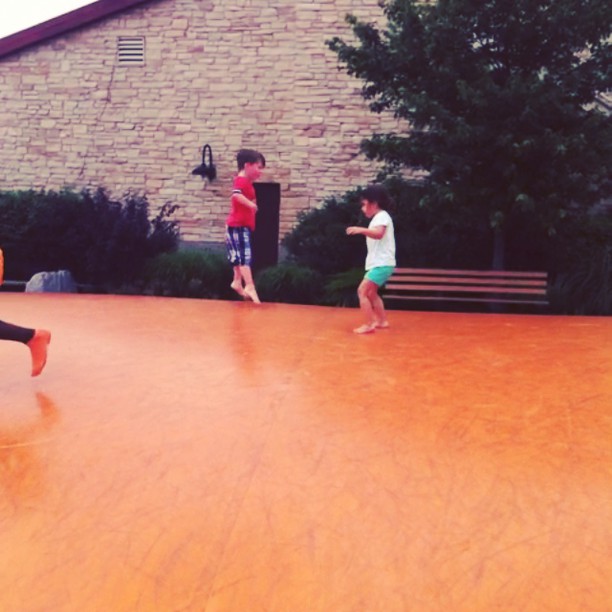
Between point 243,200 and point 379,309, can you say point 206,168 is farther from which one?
point 379,309

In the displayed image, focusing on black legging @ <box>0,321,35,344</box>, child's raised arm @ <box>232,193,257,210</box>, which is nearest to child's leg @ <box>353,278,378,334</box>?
child's raised arm @ <box>232,193,257,210</box>

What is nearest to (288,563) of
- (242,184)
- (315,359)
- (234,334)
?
(315,359)

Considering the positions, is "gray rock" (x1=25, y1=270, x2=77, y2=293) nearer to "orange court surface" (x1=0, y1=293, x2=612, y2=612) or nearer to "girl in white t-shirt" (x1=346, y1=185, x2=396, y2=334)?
"orange court surface" (x1=0, y1=293, x2=612, y2=612)

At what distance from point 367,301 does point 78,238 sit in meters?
7.33

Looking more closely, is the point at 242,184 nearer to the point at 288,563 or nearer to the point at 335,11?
the point at 288,563

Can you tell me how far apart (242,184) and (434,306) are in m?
3.87

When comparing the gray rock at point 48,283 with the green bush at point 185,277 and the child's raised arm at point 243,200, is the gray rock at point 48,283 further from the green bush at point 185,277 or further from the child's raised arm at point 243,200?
the child's raised arm at point 243,200

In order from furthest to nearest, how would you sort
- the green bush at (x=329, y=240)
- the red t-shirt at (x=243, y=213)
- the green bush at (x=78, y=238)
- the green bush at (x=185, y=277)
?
1. the green bush at (x=78, y=238)
2. the green bush at (x=185, y=277)
3. the green bush at (x=329, y=240)
4. the red t-shirt at (x=243, y=213)

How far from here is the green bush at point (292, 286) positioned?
11.5m

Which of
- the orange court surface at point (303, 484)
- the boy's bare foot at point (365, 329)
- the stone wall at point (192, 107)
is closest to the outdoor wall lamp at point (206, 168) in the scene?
the stone wall at point (192, 107)

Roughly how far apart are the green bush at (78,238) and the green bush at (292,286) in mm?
2431

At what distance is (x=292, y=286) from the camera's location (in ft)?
37.9

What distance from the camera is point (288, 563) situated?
8.05 feet

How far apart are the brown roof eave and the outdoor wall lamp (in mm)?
3168
